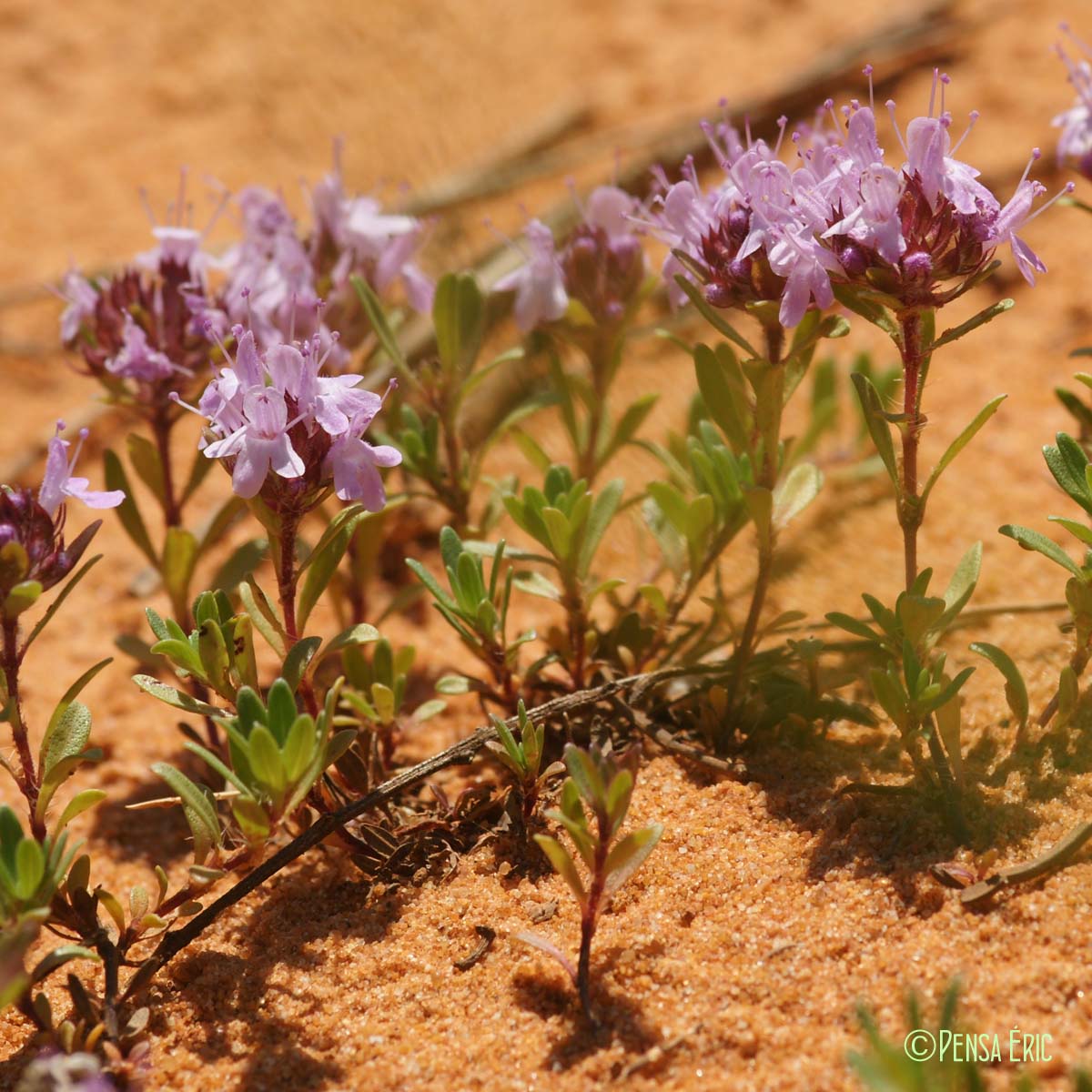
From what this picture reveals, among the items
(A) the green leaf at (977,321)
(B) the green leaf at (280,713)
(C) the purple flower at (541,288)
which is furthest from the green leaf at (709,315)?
(B) the green leaf at (280,713)

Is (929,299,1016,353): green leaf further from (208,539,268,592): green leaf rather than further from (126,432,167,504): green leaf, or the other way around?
(126,432,167,504): green leaf

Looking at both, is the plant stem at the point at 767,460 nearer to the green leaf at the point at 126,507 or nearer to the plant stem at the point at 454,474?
the plant stem at the point at 454,474

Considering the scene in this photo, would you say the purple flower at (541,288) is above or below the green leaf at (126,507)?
above

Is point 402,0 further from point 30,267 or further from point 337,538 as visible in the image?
point 337,538

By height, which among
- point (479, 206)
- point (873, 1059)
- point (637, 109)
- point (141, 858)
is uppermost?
point (637, 109)

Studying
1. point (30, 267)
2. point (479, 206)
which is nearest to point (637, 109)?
point (479, 206)

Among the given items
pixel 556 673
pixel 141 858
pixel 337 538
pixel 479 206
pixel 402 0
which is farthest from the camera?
pixel 402 0
